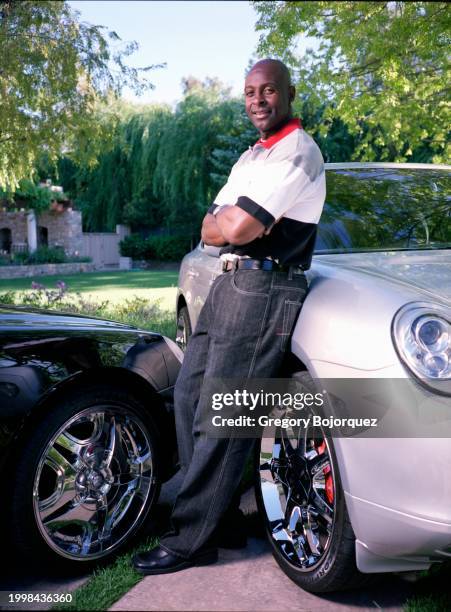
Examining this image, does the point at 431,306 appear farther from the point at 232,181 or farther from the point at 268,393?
the point at 232,181

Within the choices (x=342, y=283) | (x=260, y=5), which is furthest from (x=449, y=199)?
(x=260, y=5)

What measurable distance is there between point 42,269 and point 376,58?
2190cm

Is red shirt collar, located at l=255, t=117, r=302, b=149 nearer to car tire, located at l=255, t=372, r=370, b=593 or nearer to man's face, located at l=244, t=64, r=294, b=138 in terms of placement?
man's face, located at l=244, t=64, r=294, b=138

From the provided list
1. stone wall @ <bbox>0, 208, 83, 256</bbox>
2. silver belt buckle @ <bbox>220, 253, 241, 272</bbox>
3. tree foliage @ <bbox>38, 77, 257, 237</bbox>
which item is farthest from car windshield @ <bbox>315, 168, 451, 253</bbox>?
stone wall @ <bbox>0, 208, 83, 256</bbox>

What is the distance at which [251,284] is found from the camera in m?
2.46

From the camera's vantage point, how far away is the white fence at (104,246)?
123 ft

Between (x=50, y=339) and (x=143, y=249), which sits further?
(x=143, y=249)

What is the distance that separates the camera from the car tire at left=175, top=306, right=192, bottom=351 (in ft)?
16.7

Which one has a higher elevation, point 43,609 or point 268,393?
point 268,393

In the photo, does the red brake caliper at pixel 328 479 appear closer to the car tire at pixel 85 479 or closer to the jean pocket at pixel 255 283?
the jean pocket at pixel 255 283

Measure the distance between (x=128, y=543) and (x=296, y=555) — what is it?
2.30 ft

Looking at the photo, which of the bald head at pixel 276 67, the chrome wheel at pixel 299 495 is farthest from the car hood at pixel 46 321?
the bald head at pixel 276 67

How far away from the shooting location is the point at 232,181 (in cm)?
273

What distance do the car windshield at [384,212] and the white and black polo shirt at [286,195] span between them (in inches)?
25.8
